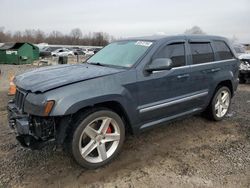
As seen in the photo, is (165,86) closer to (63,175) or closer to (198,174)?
(198,174)

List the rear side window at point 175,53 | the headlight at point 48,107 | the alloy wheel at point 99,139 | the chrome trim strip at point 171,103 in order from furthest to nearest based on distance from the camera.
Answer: the rear side window at point 175,53 → the chrome trim strip at point 171,103 → the alloy wheel at point 99,139 → the headlight at point 48,107

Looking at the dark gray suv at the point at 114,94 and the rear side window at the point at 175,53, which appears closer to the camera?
the dark gray suv at the point at 114,94

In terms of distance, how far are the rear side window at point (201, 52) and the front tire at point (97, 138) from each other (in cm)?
198

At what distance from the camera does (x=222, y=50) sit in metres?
5.16

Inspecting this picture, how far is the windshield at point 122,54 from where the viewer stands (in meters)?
3.90

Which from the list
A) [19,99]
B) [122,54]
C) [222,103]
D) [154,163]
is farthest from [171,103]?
[19,99]

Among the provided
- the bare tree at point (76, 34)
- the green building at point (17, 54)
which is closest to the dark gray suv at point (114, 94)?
the green building at point (17, 54)

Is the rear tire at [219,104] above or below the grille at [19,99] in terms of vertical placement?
below

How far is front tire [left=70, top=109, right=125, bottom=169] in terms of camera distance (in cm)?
316

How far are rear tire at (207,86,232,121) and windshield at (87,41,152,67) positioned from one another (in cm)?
200

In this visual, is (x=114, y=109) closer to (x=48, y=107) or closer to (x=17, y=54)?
(x=48, y=107)

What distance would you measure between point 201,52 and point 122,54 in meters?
1.55

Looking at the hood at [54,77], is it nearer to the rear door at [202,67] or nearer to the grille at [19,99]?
the grille at [19,99]

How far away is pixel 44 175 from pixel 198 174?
1985 millimetres
